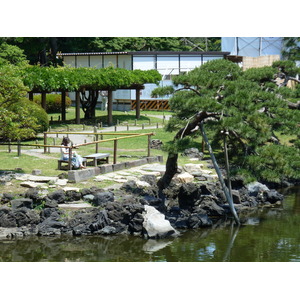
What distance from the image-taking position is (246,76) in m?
17.8

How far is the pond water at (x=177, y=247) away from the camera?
1323cm

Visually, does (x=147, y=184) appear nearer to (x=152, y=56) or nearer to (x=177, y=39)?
(x=152, y=56)

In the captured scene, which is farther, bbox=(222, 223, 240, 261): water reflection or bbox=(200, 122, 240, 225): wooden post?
bbox=(200, 122, 240, 225): wooden post

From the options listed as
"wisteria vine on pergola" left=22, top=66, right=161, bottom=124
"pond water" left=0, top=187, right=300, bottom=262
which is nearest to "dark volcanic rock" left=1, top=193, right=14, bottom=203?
"pond water" left=0, top=187, right=300, bottom=262

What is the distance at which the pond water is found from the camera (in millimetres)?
13234

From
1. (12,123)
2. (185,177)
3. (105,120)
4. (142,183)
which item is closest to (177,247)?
(142,183)

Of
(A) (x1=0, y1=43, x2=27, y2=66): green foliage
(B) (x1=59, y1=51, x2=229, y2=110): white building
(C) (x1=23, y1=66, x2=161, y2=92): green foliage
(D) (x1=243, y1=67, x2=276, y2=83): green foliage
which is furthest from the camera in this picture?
(B) (x1=59, y1=51, x2=229, y2=110): white building

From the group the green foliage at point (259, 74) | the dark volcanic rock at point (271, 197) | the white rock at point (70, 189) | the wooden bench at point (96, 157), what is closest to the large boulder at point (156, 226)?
the white rock at point (70, 189)

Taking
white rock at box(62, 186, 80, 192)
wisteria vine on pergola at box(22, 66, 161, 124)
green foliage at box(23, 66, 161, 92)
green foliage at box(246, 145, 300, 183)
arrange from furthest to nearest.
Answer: wisteria vine on pergola at box(22, 66, 161, 124), green foliage at box(23, 66, 161, 92), white rock at box(62, 186, 80, 192), green foliage at box(246, 145, 300, 183)

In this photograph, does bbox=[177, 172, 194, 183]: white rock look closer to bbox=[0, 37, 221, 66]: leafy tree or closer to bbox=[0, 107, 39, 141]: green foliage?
bbox=[0, 107, 39, 141]: green foliage

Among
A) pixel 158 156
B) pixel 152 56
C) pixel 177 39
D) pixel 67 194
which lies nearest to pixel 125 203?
pixel 67 194

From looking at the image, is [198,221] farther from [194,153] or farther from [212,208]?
[194,153]

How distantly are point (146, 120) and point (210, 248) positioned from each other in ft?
85.9

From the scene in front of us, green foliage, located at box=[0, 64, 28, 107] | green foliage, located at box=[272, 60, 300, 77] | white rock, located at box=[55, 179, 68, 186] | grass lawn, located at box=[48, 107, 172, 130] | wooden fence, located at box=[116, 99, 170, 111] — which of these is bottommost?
white rock, located at box=[55, 179, 68, 186]
